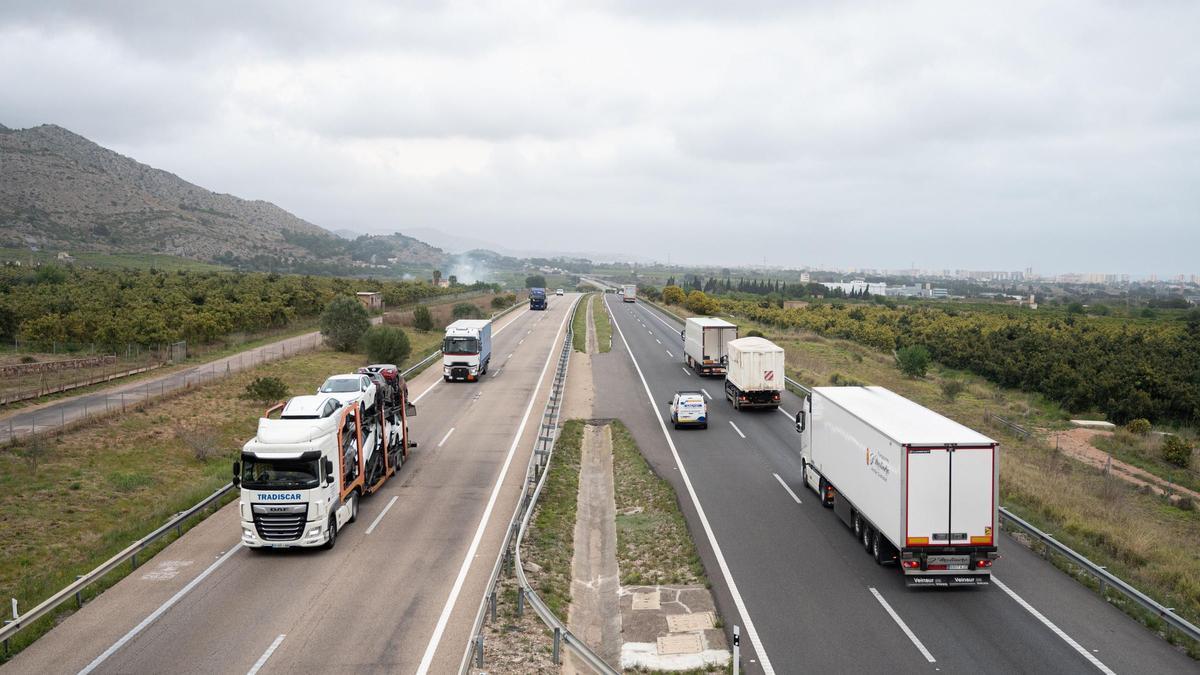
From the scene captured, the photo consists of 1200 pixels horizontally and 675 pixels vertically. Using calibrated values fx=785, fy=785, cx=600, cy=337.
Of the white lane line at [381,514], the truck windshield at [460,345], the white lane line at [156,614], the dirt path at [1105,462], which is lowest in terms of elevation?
the dirt path at [1105,462]

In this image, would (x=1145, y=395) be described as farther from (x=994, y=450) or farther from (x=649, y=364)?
(x=994, y=450)

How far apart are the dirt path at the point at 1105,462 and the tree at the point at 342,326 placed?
4522 centimetres

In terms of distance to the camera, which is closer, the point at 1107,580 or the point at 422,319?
the point at 1107,580

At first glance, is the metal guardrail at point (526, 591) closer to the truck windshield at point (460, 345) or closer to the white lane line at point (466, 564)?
the white lane line at point (466, 564)

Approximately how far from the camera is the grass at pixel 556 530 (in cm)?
1652

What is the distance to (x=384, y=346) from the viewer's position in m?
48.8

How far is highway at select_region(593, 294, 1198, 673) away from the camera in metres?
13.1

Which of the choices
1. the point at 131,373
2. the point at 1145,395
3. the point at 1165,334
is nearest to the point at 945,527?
the point at 1145,395

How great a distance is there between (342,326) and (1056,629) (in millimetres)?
52027

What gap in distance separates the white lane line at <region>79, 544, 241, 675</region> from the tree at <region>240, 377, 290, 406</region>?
2087cm

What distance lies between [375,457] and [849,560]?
13523mm

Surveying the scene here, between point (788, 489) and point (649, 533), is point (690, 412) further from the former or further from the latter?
point (649, 533)

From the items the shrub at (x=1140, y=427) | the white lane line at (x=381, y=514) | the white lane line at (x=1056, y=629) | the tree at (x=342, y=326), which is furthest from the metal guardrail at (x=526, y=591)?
the tree at (x=342, y=326)

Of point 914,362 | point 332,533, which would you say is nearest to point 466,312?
point 914,362
